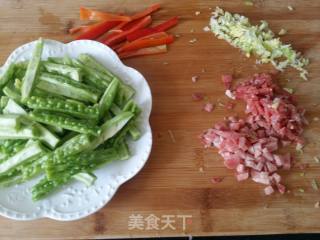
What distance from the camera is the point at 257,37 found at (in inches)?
95.1

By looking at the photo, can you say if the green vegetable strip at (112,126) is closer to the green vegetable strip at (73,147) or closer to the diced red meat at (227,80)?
the green vegetable strip at (73,147)

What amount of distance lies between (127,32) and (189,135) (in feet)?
2.30

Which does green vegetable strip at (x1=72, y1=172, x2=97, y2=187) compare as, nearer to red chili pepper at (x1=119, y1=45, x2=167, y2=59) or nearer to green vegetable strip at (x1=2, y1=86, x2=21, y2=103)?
green vegetable strip at (x1=2, y1=86, x2=21, y2=103)

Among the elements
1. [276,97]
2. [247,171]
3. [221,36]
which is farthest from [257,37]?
[247,171]

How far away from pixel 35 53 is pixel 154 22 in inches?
29.7

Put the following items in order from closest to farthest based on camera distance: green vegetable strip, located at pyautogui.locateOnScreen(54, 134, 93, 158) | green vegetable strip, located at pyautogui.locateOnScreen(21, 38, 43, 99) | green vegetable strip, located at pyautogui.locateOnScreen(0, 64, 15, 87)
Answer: green vegetable strip, located at pyautogui.locateOnScreen(54, 134, 93, 158) → green vegetable strip, located at pyautogui.locateOnScreen(21, 38, 43, 99) → green vegetable strip, located at pyautogui.locateOnScreen(0, 64, 15, 87)

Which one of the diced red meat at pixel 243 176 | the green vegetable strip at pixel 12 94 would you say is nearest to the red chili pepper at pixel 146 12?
the green vegetable strip at pixel 12 94

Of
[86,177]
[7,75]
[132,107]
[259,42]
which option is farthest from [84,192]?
[259,42]

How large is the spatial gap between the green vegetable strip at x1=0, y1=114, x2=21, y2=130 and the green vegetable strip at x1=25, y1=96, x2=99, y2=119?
0.27 feet

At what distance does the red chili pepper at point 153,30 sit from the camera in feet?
8.06

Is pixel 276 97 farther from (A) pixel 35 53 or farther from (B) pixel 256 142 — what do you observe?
(A) pixel 35 53

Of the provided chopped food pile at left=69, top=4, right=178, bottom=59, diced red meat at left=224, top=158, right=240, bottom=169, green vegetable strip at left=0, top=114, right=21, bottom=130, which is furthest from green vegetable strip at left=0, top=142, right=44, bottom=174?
diced red meat at left=224, top=158, right=240, bottom=169

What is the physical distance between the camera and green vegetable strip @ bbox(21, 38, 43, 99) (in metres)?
2.00

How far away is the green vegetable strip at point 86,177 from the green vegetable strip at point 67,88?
0.35 metres
